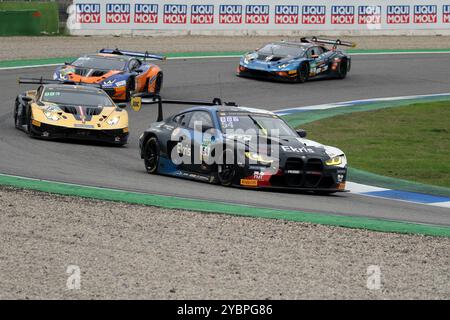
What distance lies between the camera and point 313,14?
37.8 meters

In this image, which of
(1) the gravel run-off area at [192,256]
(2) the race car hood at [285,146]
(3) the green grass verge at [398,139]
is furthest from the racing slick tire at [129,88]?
(1) the gravel run-off area at [192,256]

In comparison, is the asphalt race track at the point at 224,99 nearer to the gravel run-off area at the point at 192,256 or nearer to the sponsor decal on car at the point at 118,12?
the gravel run-off area at the point at 192,256

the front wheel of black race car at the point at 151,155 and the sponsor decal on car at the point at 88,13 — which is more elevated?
the sponsor decal on car at the point at 88,13

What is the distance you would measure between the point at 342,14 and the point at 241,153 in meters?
24.5

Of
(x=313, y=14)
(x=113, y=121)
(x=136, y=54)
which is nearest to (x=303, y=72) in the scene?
(x=136, y=54)

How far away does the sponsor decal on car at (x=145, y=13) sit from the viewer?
1390 inches

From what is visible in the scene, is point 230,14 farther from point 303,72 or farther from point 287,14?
point 303,72

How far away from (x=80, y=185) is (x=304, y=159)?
9.89 feet

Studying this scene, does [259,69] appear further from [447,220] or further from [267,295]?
[267,295]

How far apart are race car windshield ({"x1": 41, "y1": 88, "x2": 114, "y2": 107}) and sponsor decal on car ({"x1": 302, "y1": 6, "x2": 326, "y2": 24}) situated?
18.6 m

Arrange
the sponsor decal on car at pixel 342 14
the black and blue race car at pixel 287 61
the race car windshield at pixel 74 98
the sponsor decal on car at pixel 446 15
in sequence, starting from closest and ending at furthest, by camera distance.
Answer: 1. the race car windshield at pixel 74 98
2. the black and blue race car at pixel 287 61
3. the sponsor decal on car at pixel 342 14
4. the sponsor decal on car at pixel 446 15

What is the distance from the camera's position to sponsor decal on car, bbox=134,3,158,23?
35312 millimetres

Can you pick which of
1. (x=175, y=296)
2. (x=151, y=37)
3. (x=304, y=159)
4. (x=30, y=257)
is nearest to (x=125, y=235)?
(x=30, y=257)

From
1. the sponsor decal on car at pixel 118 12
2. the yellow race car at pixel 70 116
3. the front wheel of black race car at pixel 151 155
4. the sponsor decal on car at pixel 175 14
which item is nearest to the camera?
the front wheel of black race car at pixel 151 155
